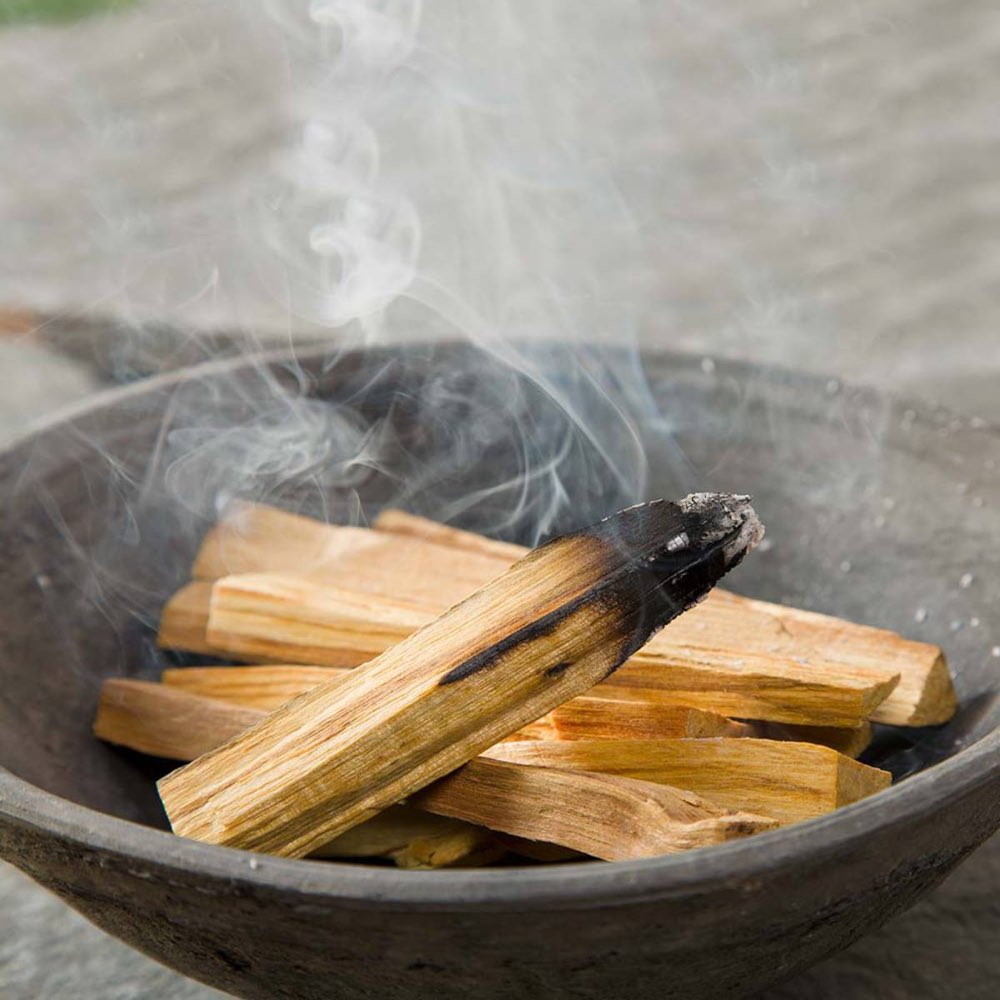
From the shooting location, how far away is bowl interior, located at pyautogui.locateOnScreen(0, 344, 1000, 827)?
1.45 metres

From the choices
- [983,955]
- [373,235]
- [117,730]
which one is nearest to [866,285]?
[373,235]

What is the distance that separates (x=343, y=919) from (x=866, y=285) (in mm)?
3417

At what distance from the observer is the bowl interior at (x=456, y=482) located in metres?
1.45

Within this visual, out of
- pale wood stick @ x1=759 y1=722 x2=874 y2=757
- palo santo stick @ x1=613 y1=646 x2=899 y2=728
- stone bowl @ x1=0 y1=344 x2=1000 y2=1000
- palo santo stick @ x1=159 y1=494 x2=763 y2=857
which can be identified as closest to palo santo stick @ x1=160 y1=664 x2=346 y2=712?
stone bowl @ x1=0 y1=344 x2=1000 y2=1000

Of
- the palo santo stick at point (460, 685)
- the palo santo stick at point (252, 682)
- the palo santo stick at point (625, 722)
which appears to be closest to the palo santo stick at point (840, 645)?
the palo santo stick at point (625, 722)

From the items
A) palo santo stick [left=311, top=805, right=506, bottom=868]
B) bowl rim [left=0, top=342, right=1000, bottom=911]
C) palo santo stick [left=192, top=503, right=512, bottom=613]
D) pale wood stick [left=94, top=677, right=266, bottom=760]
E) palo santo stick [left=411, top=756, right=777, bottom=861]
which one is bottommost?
palo santo stick [left=311, top=805, right=506, bottom=868]

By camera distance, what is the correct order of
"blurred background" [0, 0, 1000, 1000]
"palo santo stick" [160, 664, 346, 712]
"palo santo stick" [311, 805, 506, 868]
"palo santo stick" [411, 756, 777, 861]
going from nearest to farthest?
"palo santo stick" [411, 756, 777, 861] < "palo santo stick" [311, 805, 506, 868] < "palo santo stick" [160, 664, 346, 712] < "blurred background" [0, 0, 1000, 1000]

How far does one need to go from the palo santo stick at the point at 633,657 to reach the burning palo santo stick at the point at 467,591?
0.04ft

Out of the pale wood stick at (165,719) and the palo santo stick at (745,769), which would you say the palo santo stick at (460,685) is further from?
the pale wood stick at (165,719)

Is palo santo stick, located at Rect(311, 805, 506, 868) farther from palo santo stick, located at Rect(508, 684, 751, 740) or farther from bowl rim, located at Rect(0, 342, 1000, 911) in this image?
bowl rim, located at Rect(0, 342, 1000, 911)

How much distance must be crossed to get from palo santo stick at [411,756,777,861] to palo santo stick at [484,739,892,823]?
0.20 feet

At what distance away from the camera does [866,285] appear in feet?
12.8

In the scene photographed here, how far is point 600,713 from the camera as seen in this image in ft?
3.83

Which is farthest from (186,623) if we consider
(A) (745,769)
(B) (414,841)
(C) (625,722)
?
(A) (745,769)
